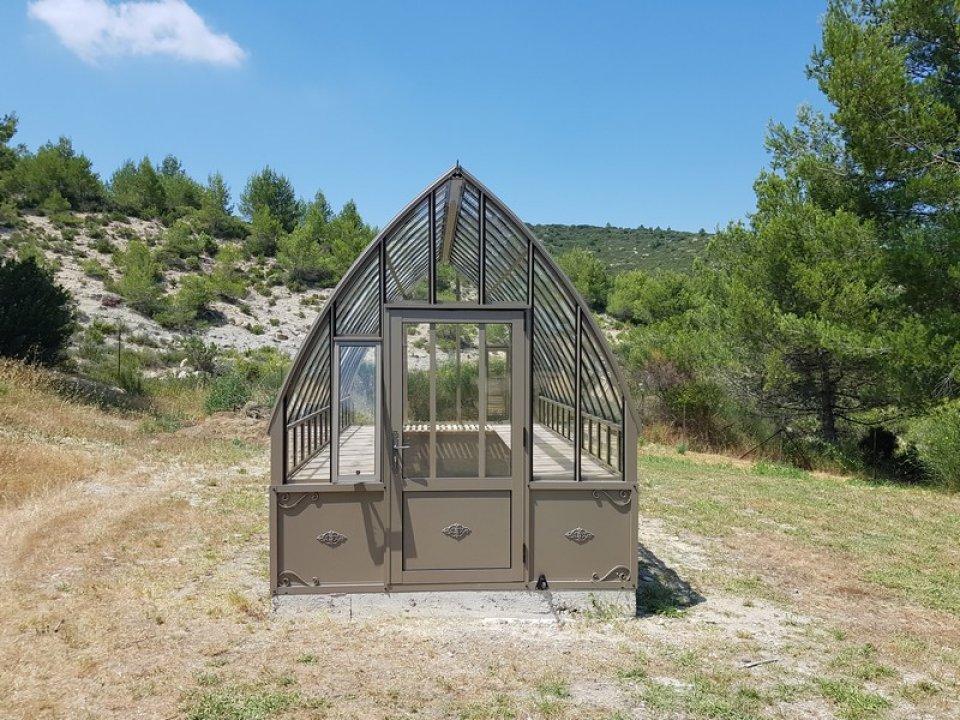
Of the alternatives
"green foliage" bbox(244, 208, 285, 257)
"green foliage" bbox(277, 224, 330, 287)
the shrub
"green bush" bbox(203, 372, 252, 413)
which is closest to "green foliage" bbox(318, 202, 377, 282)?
"green foliage" bbox(277, 224, 330, 287)

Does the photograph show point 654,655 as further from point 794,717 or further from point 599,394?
point 599,394

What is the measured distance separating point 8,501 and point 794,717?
942 centimetres

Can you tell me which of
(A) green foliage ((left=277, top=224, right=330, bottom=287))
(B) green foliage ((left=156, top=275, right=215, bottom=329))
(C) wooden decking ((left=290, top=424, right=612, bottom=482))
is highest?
(A) green foliage ((left=277, top=224, right=330, bottom=287))

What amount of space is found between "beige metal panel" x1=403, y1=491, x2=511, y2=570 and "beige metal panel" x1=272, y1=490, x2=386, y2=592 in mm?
265

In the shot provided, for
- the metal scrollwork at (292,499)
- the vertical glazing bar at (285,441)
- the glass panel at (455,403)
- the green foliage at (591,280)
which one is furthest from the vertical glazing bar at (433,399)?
the green foliage at (591,280)

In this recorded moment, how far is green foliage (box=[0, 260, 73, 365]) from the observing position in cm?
1706

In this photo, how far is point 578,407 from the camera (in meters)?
6.38

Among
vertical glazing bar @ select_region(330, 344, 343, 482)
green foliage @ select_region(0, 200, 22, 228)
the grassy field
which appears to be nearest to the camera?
the grassy field

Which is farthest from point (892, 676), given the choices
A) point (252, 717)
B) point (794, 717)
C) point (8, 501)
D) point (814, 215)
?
point (814, 215)

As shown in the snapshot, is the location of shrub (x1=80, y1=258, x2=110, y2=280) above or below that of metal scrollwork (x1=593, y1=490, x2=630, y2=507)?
above

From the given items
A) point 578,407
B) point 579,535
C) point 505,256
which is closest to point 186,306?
point 505,256

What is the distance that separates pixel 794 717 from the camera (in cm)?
438

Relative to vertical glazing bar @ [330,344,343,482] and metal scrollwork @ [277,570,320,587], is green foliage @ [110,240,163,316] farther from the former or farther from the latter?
metal scrollwork @ [277,570,320,587]

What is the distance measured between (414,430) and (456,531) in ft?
3.02
